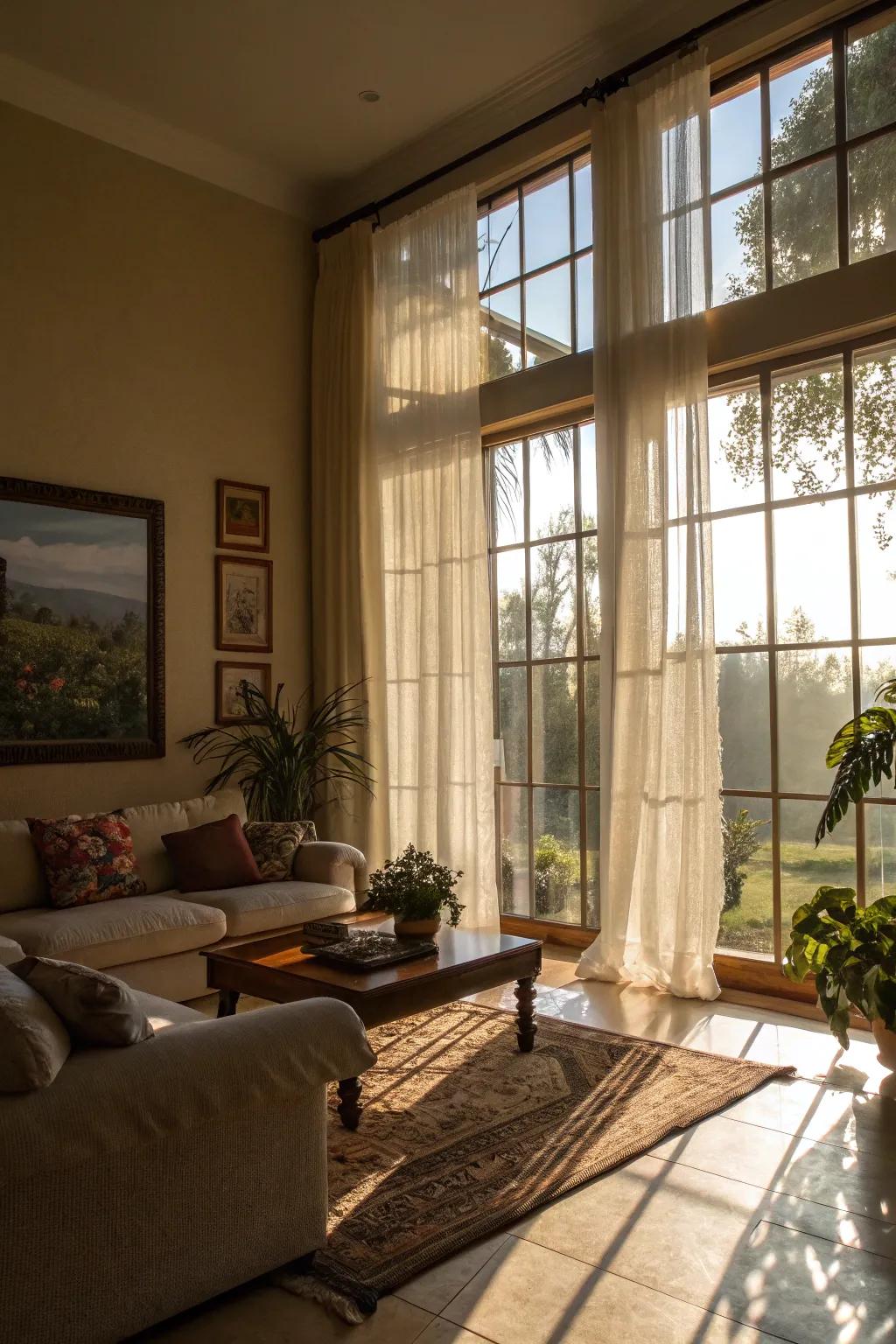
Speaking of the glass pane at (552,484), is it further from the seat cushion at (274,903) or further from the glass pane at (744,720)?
the seat cushion at (274,903)

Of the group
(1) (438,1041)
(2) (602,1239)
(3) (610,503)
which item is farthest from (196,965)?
(3) (610,503)

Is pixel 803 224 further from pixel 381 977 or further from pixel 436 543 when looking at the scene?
pixel 381 977

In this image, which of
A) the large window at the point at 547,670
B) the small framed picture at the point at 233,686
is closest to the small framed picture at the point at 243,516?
the small framed picture at the point at 233,686

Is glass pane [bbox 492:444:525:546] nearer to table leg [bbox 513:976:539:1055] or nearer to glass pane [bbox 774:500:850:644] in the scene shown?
glass pane [bbox 774:500:850:644]

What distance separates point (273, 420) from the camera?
21.1 ft

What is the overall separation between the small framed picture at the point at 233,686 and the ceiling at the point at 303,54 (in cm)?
300

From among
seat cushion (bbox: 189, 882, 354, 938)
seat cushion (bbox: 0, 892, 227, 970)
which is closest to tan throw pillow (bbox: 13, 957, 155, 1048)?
seat cushion (bbox: 0, 892, 227, 970)

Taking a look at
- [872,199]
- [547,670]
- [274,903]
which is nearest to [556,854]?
[547,670]

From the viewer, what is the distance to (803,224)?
4.59 metres

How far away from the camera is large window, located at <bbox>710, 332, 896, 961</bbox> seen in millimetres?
4359

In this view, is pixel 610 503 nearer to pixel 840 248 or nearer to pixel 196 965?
pixel 840 248

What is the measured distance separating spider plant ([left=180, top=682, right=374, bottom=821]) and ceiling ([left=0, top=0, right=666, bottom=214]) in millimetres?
3140

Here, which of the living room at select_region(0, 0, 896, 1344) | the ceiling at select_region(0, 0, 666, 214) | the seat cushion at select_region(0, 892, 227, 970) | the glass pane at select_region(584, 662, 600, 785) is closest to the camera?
the living room at select_region(0, 0, 896, 1344)

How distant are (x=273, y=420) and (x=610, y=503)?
244 centimetres
